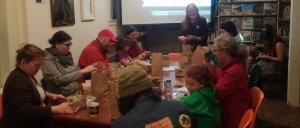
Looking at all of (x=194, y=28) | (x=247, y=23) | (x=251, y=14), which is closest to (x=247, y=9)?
(x=251, y=14)

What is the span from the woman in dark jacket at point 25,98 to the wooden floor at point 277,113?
2.39m

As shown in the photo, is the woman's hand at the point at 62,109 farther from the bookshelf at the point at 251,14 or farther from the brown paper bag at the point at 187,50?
the bookshelf at the point at 251,14

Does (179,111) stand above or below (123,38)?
below

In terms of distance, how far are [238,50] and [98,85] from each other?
3.32 feet

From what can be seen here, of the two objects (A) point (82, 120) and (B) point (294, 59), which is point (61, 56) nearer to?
(A) point (82, 120)

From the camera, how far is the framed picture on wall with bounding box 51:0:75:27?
3.94 meters

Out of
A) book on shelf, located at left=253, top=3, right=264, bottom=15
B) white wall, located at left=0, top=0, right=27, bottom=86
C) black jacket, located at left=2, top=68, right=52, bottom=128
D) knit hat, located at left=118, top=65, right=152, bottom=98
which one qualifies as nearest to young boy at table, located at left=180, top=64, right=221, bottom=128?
knit hat, located at left=118, top=65, right=152, bottom=98

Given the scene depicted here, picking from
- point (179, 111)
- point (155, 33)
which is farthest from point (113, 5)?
point (179, 111)

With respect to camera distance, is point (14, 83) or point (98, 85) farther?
point (98, 85)

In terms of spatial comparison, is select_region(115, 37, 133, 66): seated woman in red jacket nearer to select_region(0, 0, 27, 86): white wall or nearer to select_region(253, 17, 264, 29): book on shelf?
select_region(0, 0, 27, 86): white wall

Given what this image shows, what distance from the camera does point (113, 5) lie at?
568cm

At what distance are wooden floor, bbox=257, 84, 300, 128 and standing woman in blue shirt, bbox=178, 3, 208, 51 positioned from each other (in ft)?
4.16

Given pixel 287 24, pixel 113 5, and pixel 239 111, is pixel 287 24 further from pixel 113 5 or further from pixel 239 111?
pixel 239 111

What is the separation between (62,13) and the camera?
4113 millimetres
